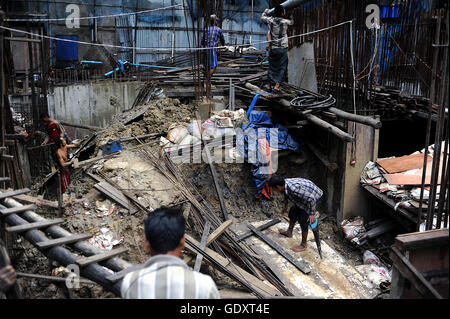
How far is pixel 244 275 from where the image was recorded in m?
5.70

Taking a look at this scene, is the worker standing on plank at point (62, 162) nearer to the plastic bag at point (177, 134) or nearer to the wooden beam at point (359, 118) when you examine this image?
the plastic bag at point (177, 134)

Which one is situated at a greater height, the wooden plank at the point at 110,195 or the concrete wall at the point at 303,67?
the concrete wall at the point at 303,67

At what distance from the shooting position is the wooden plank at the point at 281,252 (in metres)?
6.31

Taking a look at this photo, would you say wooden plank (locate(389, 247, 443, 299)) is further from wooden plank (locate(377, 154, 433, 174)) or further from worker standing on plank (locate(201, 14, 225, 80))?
A: worker standing on plank (locate(201, 14, 225, 80))

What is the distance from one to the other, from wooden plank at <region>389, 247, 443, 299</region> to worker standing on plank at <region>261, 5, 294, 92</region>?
6.48 m

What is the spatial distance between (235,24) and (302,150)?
11922mm

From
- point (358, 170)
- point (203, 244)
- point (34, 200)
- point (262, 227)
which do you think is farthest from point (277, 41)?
point (34, 200)

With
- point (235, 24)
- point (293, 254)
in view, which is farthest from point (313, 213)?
point (235, 24)

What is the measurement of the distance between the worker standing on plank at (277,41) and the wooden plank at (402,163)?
3.08 meters

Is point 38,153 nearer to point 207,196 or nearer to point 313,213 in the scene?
point 207,196

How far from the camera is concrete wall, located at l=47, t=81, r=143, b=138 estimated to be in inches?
515

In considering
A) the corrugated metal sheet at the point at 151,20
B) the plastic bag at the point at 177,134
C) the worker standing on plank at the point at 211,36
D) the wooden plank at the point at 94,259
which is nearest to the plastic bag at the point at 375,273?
the plastic bag at the point at 177,134

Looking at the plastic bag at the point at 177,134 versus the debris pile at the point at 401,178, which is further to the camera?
the plastic bag at the point at 177,134

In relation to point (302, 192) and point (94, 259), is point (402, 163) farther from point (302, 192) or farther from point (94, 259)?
point (94, 259)
